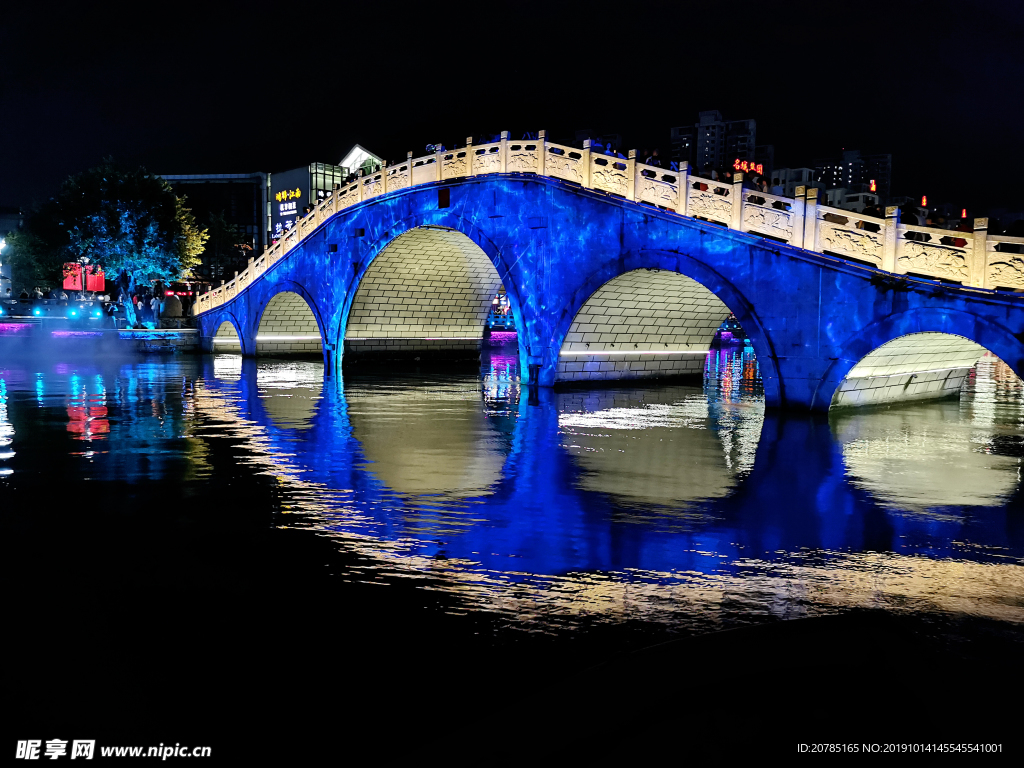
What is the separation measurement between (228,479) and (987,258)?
1149 centimetres

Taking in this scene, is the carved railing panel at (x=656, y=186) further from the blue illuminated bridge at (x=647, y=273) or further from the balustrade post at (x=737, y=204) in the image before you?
the balustrade post at (x=737, y=204)

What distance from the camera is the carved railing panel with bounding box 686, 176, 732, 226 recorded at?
619 inches

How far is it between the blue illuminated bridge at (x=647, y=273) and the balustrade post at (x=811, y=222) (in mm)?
36

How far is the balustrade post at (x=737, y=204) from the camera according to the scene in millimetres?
15430

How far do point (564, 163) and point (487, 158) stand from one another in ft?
9.59

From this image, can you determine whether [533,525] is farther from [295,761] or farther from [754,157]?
[754,157]

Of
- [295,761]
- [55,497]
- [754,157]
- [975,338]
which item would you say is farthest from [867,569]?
[754,157]

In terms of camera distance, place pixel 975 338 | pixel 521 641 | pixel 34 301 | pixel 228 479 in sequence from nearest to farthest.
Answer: pixel 521 641 → pixel 228 479 → pixel 975 338 → pixel 34 301

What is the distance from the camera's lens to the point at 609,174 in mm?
17984

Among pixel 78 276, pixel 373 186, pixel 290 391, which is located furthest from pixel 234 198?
pixel 290 391

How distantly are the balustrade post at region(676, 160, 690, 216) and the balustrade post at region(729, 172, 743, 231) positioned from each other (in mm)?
1140

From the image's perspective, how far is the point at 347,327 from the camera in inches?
1128

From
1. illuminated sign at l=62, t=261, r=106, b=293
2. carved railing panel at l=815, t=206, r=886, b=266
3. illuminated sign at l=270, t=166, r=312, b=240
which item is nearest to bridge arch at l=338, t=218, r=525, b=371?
carved railing panel at l=815, t=206, r=886, b=266

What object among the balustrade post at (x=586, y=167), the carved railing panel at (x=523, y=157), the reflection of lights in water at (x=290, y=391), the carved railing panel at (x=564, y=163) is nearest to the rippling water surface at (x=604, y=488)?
the reflection of lights in water at (x=290, y=391)
